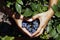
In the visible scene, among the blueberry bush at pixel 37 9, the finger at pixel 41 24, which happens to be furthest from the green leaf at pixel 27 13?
the finger at pixel 41 24

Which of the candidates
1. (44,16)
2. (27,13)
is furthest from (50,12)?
(27,13)

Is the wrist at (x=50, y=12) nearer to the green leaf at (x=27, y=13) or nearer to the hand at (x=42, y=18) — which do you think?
the hand at (x=42, y=18)

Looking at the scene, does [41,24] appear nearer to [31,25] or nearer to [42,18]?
[42,18]

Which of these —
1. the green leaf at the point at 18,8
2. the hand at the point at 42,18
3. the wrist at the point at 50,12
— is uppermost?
the green leaf at the point at 18,8

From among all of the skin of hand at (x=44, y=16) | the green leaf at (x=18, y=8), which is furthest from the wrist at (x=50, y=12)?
the green leaf at (x=18, y=8)

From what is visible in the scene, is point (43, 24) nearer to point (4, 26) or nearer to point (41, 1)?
point (41, 1)

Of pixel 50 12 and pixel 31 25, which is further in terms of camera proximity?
pixel 31 25

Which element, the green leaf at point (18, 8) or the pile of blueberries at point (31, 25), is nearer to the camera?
the green leaf at point (18, 8)

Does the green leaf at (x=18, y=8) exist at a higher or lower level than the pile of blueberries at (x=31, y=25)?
higher

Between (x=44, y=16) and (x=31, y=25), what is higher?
(x=44, y=16)

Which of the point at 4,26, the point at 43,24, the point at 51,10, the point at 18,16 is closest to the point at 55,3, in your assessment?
the point at 51,10
